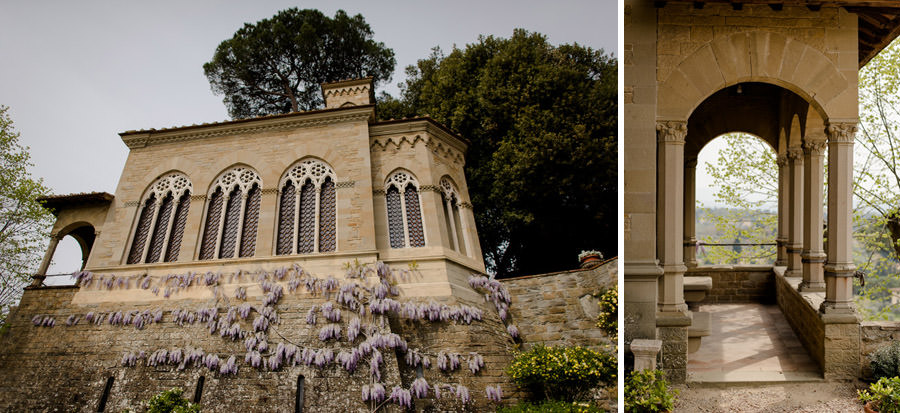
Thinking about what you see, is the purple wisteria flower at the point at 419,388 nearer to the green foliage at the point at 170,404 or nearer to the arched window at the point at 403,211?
the arched window at the point at 403,211

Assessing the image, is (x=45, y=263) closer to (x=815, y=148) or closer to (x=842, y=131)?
(x=842, y=131)

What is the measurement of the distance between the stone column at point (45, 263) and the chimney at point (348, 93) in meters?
2.73

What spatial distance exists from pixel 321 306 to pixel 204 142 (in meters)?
2.16

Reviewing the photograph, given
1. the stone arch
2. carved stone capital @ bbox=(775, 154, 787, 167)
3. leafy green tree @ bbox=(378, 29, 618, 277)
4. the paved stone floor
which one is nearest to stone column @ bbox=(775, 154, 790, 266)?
carved stone capital @ bbox=(775, 154, 787, 167)

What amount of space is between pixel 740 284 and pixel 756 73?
4.48 metres

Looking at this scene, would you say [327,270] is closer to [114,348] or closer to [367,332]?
[367,332]

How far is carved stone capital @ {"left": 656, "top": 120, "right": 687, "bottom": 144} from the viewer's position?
16.4ft

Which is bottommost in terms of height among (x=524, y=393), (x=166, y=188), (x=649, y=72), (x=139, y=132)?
(x=524, y=393)

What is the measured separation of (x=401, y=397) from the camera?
15.2 feet

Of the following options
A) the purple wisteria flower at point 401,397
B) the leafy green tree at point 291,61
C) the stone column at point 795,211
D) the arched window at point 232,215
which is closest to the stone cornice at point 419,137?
the leafy green tree at point 291,61

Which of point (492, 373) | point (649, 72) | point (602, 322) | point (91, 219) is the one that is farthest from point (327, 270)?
point (649, 72)

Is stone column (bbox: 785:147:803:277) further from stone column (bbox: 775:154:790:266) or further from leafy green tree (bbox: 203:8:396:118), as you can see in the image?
leafy green tree (bbox: 203:8:396:118)

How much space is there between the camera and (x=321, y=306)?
5.08 m

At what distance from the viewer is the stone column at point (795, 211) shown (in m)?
7.68
